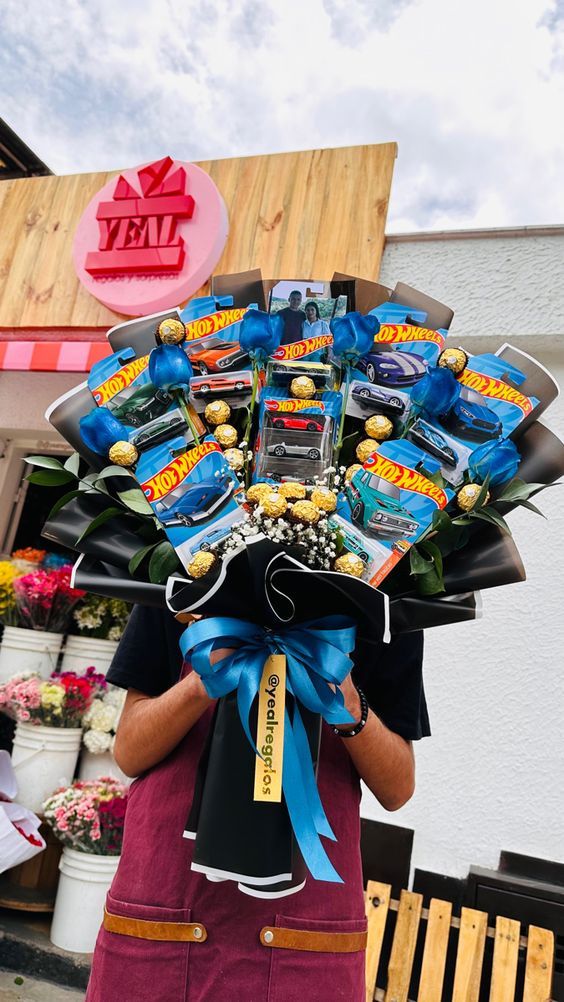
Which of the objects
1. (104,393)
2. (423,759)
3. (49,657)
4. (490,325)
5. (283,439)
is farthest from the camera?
(49,657)

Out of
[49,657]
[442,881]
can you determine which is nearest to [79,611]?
[49,657]

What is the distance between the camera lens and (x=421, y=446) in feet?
3.95

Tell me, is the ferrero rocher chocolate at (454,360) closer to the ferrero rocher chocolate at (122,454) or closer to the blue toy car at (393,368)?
the blue toy car at (393,368)

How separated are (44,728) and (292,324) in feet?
10.4

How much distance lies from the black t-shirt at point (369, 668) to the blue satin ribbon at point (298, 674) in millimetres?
250

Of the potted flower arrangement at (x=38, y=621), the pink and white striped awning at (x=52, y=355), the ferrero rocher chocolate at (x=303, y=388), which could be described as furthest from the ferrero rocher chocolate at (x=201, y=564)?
the potted flower arrangement at (x=38, y=621)

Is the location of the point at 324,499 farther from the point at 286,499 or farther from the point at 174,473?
the point at 174,473

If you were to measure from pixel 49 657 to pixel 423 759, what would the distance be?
2.19m

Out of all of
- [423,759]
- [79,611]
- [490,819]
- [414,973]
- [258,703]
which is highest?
[79,611]

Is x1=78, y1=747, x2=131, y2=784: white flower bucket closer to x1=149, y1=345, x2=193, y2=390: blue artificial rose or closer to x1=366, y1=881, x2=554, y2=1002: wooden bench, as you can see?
x1=366, y1=881, x2=554, y2=1002: wooden bench

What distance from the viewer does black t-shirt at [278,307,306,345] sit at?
1.28 metres

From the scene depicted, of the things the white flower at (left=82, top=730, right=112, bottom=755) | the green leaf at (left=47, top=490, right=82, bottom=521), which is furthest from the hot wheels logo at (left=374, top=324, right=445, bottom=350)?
the white flower at (left=82, top=730, right=112, bottom=755)

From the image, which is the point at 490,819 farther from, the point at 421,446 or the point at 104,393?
the point at 104,393

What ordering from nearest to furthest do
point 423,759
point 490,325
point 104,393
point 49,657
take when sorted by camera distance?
point 104,393 → point 423,759 → point 490,325 → point 49,657
